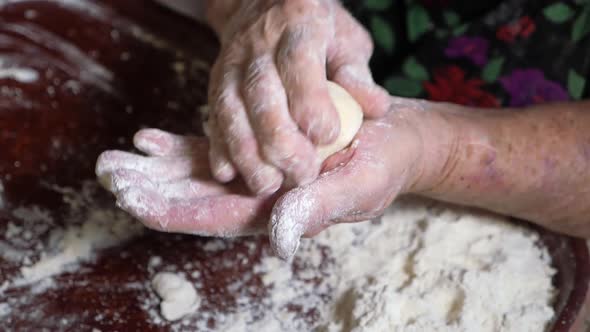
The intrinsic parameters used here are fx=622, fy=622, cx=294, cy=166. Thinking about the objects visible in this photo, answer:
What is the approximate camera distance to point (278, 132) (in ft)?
2.17

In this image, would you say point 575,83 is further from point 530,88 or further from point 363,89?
point 363,89

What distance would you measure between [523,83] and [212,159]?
60 cm

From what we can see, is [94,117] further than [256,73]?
Yes

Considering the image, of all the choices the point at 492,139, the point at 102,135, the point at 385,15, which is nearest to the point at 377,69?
the point at 385,15

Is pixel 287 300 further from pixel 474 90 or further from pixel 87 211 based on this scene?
pixel 474 90

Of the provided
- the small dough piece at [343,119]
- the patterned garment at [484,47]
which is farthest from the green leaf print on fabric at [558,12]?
the small dough piece at [343,119]

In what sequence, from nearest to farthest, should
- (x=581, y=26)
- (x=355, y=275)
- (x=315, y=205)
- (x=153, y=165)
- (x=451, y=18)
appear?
(x=315, y=205)
(x=153, y=165)
(x=355, y=275)
(x=581, y=26)
(x=451, y=18)

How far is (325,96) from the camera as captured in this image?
679 millimetres

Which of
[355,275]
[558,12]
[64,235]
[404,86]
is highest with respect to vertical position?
[558,12]

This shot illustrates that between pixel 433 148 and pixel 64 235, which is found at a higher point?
pixel 433 148

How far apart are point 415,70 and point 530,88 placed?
0.65 ft

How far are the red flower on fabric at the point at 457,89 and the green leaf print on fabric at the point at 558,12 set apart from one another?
0.15 metres

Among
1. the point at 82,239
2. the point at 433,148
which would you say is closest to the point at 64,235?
→ the point at 82,239

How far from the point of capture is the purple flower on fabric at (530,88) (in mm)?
1039
